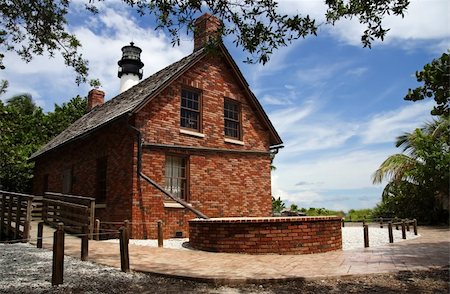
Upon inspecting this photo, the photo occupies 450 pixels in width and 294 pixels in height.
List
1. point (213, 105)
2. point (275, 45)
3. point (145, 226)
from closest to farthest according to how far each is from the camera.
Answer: point (275, 45) < point (145, 226) < point (213, 105)

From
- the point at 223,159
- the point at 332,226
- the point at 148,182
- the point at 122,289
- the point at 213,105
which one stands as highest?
the point at 213,105

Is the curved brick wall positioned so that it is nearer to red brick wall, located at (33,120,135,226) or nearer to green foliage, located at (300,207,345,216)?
red brick wall, located at (33,120,135,226)

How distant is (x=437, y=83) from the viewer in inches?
287

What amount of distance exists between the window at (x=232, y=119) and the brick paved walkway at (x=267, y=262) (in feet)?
25.0

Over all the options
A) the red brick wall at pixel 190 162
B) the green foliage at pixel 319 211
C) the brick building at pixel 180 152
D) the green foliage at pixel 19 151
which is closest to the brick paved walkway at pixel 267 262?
the red brick wall at pixel 190 162

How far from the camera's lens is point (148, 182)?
12.7 metres

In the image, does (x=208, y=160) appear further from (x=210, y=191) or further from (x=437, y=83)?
(x=437, y=83)

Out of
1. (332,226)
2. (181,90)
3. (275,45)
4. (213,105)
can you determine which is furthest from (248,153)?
(275,45)

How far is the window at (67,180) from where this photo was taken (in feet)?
55.5

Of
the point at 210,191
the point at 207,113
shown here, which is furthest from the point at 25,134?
the point at 210,191

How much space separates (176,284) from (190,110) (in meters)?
9.51

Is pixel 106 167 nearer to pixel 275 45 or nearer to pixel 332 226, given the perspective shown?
pixel 332 226

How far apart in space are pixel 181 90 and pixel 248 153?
4.29 m

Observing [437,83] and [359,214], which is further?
[359,214]
